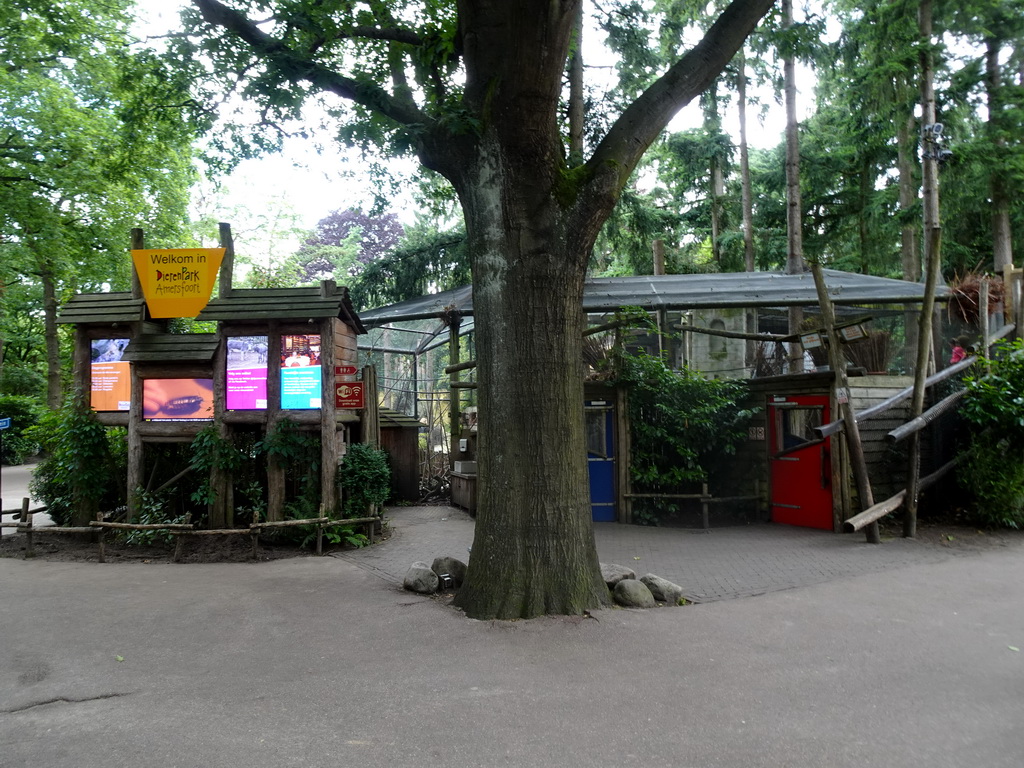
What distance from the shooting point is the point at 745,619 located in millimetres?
6750

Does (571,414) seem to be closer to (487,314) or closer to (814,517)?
(487,314)

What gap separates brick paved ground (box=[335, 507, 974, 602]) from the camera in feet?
27.6

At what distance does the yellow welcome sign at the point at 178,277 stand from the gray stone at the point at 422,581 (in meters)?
5.80

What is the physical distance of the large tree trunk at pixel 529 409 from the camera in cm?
681

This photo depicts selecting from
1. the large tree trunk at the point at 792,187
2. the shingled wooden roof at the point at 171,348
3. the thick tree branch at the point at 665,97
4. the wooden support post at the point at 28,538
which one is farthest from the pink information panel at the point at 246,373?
the large tree trunk at the point at 792,187

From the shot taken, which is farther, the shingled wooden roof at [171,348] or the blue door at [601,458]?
the blue door at [601,458]

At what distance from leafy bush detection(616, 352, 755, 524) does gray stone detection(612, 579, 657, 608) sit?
17.5 feet

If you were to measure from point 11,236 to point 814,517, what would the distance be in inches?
814

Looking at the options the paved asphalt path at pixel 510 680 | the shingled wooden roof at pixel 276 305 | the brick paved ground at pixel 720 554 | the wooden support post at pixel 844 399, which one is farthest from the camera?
the shingled wooden roof at pixel 276 305

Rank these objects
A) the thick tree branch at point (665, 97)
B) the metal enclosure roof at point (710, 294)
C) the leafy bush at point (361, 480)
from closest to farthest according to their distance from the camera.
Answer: the thick tree branch at point (665, 97) → the leafy bush at point (361, 480) → the metal enclosure roof at point (710, 294)

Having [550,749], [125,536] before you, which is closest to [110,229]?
[125,536]

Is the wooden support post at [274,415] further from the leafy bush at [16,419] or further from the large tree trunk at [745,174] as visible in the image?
the leafy bush at [16,419]

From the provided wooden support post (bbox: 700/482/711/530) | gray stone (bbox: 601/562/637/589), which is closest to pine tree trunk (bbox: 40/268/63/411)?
wooden support post (bbox: 700/482/711/530)

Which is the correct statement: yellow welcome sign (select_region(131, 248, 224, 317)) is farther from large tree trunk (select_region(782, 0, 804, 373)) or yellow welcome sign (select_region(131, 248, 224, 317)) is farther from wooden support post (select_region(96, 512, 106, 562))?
large tree trunk (select_region(782, 0, 804, 373))
